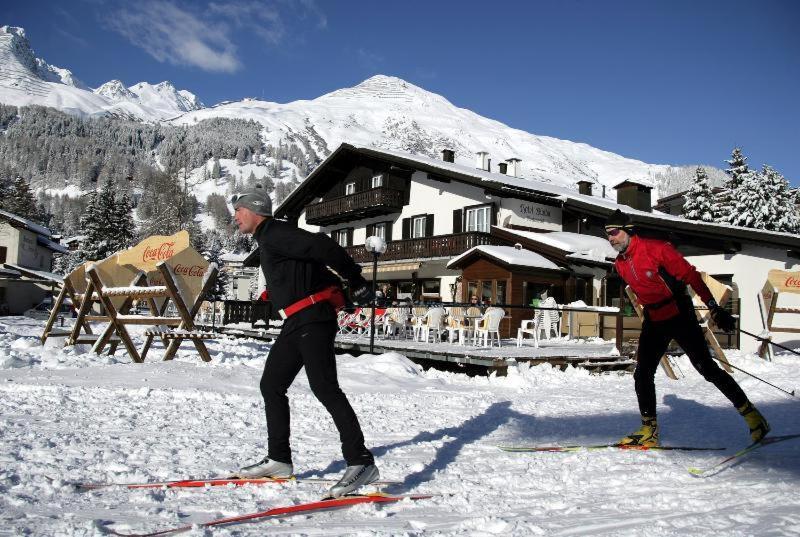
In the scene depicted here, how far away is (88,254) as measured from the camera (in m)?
47.3

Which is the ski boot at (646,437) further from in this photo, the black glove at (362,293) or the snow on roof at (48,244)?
the snow on roof at (48,244)

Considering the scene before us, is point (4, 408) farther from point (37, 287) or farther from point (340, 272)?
point (37, 287)

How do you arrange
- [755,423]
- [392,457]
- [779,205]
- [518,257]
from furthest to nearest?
[779,205] → [518,257] → [755,423] → [392,457]

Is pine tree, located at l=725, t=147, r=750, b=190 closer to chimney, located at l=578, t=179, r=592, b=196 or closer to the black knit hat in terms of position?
chimney, located at l=578, t=179, r=592, b=196

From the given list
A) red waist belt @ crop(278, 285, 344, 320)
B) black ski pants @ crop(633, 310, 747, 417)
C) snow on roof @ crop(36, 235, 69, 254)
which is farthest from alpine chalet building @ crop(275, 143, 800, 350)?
snow on roof @ crop(36, 235, 69, 254)

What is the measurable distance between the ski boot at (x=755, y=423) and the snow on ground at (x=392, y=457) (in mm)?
151

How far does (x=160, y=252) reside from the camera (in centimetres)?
891

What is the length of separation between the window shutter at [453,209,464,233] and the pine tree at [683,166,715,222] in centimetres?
2667

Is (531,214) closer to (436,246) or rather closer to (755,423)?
(436,246)

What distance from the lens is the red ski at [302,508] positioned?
99.0 inches

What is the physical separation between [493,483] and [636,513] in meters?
0.87

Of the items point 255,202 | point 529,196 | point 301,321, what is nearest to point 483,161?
point 529,196

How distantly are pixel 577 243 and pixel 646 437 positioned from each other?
1697 centimetres

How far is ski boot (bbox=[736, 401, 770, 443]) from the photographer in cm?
450
